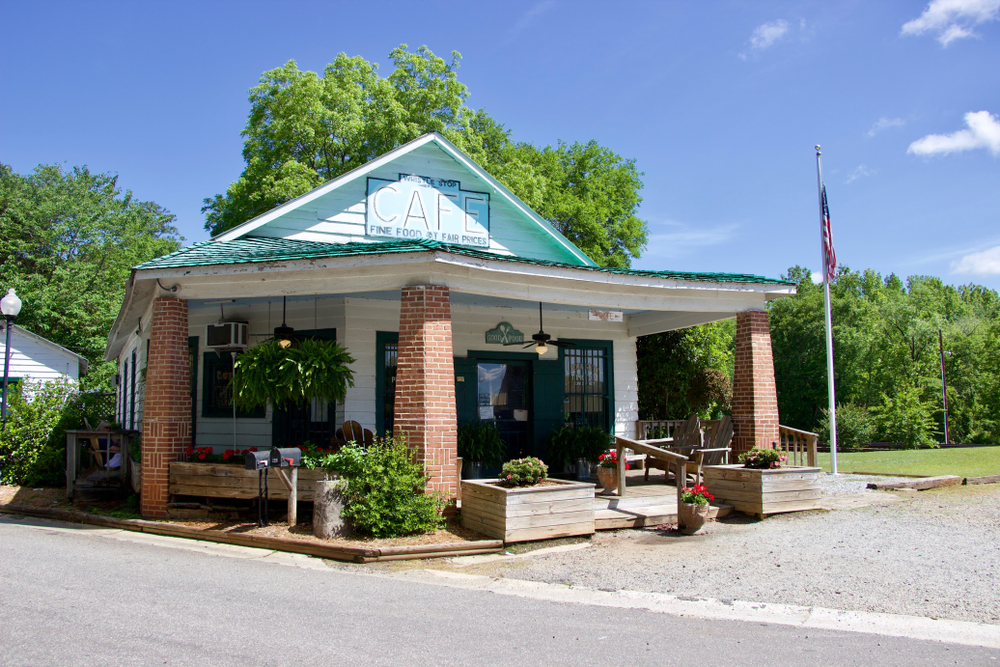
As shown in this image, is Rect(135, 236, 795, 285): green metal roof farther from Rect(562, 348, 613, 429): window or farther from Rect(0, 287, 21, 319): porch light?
Rect(0, 287, 21, 319): porch light

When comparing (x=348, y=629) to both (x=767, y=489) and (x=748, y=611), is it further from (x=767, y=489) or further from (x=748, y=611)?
(x=767, y=489)

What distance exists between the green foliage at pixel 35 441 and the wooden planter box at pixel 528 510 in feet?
30.6

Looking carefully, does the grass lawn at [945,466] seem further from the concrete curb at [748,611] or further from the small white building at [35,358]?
the small white building at [35,358]

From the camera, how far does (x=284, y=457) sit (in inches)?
307

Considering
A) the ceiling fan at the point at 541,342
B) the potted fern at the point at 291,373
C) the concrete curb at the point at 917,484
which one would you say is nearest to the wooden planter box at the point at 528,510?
the potted fern at the point at 291,373

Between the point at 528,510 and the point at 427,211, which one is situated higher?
the point at 427,211

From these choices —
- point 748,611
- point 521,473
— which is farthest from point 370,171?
point 748,611

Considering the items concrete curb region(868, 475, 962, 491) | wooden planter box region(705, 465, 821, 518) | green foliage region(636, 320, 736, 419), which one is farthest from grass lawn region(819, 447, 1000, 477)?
wooden planter box region(705, 465, 821, 518)

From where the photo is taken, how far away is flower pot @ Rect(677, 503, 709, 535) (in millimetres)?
8094

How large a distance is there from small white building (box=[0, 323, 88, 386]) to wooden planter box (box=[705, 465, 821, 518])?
761 inches

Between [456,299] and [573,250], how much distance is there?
3.25m

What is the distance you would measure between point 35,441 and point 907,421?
30.9 m

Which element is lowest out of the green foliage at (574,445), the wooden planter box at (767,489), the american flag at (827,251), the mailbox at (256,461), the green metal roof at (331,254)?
the wooden planter box at (767,489)

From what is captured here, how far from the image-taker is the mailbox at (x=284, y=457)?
7.80 meters
